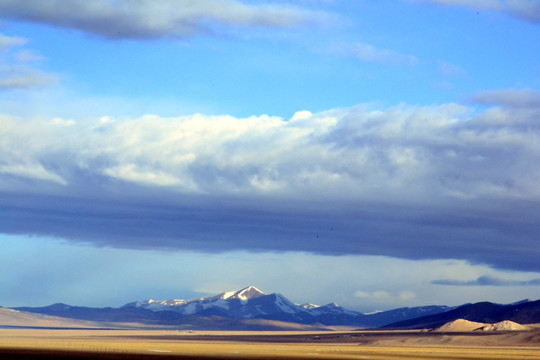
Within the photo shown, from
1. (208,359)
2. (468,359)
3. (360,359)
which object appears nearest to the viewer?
(208,359)

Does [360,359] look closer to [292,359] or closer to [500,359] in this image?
[292,359]

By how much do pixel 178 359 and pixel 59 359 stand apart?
23.8m

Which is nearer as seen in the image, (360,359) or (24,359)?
(24,359)

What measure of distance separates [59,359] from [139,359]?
62.0 feet

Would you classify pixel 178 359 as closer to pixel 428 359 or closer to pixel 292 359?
pixel 292 359

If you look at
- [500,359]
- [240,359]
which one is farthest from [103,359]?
[500,359]

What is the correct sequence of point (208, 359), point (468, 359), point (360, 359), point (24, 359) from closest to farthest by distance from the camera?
point (24, 359), point (208, 359), point (360, 359), point (468, 359)

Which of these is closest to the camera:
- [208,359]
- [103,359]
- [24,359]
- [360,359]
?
[24,359]

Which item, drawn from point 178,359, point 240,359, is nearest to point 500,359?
point 240,359

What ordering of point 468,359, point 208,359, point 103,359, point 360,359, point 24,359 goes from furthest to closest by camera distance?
point 468,359, point 360,359, point 208,359, point 103,359, point 24,359

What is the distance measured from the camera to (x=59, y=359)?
131000 mm

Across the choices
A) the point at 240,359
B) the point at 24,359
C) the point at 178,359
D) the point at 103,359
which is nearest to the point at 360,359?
the point at 240,359

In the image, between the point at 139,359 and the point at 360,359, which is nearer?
the point at 139,359

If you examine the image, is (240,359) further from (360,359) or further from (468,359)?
(468,359)
